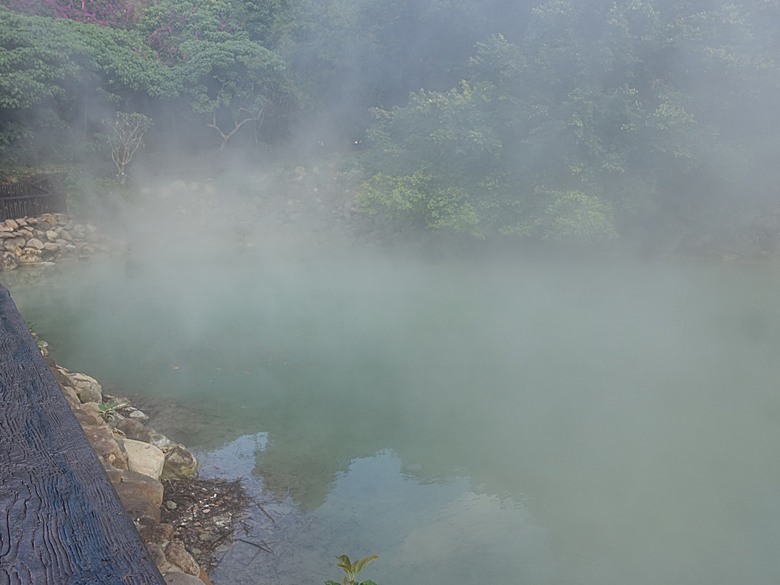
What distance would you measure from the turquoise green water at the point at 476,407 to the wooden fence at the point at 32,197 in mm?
2006

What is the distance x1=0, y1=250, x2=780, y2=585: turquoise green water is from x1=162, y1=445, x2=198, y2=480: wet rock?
0.49 feet

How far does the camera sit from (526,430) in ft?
12.8

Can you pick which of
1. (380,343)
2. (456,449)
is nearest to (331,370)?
(380,343)

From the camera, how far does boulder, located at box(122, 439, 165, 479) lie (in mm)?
2979

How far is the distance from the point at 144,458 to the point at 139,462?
0.17 feet

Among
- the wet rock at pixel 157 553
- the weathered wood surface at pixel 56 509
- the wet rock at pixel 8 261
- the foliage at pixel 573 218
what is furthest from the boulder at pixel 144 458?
the wet rock at pixel 8 261

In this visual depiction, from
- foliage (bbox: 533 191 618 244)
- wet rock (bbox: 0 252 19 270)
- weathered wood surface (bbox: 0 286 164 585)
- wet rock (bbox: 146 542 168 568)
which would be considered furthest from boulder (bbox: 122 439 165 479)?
wet rock (bbox: 0 252 19 270)

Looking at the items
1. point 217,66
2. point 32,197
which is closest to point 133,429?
point 32,197

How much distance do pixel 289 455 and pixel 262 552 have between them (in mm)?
896

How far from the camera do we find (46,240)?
9141 mm

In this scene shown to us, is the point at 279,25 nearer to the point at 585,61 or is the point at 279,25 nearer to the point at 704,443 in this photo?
the point at 585,61

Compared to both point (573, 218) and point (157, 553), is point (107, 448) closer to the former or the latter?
point (157, 553)

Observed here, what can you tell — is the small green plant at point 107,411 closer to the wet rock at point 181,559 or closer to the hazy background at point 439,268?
the hazy background at point 439,268

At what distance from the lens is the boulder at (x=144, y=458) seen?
298 centimetres
